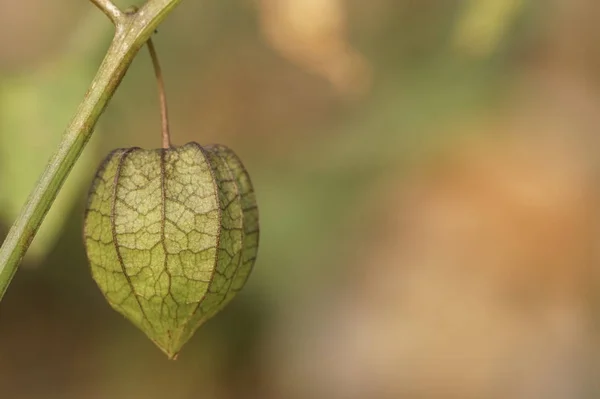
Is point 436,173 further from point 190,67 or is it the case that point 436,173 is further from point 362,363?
point 190,67

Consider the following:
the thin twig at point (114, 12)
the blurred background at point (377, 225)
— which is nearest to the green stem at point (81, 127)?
the thin twig at point (114, 12)

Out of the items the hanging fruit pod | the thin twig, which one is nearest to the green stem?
the thin twig

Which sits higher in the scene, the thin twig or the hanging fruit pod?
the thin twig

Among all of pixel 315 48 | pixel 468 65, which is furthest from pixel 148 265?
pixel 468 65

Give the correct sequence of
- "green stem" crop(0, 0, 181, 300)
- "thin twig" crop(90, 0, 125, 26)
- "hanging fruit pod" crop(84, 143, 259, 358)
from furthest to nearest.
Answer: "hanging fruit pod" crop(84, 143, 259, 358), "thin twig" crop(90, 0, 125, 26), "green stem" crop(0, 0, 181, 300)

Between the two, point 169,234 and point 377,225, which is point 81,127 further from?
point 377,225

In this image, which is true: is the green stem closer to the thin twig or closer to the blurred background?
the thin twig

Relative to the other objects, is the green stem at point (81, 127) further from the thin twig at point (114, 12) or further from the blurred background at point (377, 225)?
the blurred background at point (377, 225)
